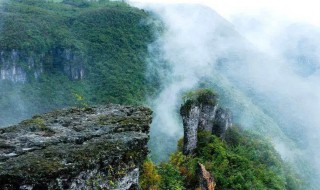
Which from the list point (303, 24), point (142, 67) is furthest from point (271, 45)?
point (142, 67)

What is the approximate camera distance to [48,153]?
7.12 meters

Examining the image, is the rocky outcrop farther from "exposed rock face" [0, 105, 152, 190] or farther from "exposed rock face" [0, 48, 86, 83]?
"exposed rock face" [0, 48, 86, 83]

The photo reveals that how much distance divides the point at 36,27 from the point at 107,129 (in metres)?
96.6

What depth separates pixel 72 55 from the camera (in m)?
96.1

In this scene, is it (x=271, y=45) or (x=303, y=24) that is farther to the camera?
(x=303, y=24)

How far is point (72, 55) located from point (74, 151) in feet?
301

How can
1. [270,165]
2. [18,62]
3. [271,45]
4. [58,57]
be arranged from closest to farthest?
[270,165] → [18,62] → [58,57] → [271,45]

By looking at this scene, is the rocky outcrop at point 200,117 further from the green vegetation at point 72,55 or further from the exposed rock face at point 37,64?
the exposed rock face at point 37,64

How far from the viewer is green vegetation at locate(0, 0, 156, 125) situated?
81.0 m

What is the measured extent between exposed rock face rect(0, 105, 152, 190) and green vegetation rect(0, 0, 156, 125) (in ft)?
213

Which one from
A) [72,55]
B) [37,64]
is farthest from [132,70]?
[37,64]

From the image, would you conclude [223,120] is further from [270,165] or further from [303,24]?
[303,24]

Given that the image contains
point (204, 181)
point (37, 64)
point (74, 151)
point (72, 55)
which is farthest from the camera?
point (72, 55)

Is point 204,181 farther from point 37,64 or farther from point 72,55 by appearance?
point 72,55
